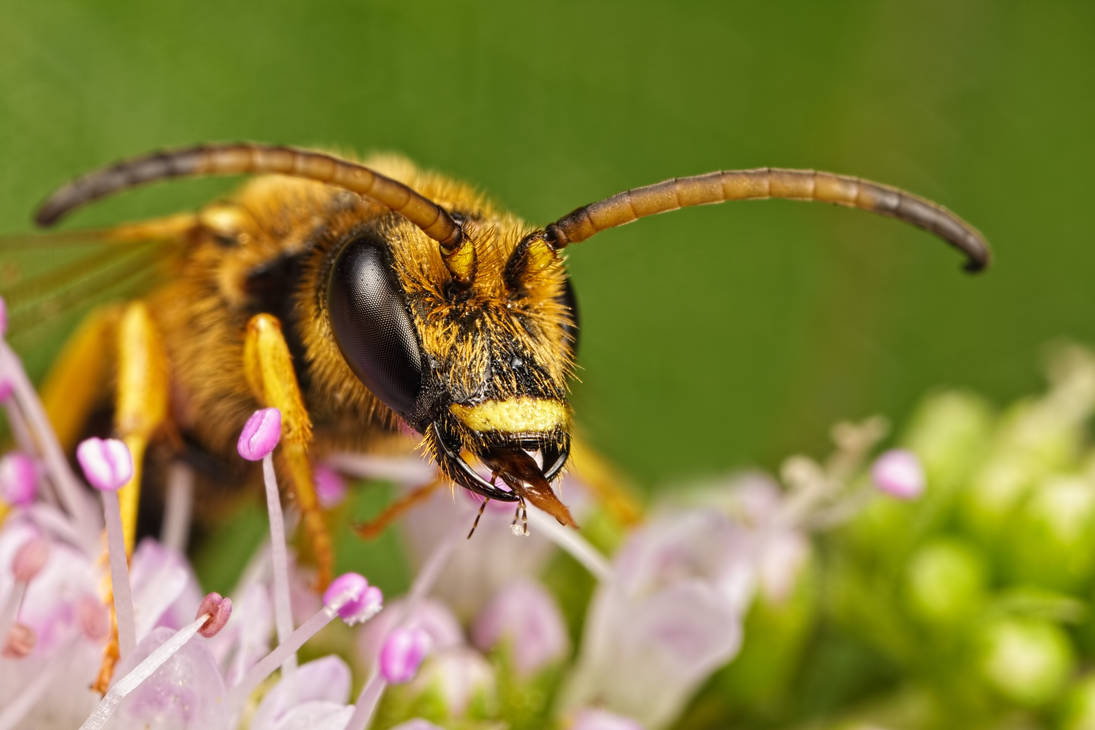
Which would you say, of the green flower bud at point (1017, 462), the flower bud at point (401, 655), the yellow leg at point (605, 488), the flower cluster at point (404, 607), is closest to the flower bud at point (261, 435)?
the flower cluster at point (404, 607)

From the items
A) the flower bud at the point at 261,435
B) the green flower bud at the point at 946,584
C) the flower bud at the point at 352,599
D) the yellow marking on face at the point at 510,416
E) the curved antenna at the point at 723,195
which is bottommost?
the flower bud at the point at 352,599

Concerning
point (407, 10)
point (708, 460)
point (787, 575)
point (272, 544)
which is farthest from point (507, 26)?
point (272, 544)

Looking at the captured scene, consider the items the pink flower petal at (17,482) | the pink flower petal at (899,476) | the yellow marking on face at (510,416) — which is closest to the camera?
the yellow marking on face at (510,416)

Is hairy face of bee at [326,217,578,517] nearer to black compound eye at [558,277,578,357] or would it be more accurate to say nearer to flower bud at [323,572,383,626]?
black compound eye at [558,277,578,357]

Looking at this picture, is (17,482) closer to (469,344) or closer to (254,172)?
(254,172)

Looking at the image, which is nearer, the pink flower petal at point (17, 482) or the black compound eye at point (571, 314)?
the black compound eye at point (571, 314)

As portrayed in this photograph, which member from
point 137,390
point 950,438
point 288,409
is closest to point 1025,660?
point 950,438

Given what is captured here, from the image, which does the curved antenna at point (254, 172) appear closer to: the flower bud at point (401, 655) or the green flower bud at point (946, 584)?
the flower bud at point (401, 655)
